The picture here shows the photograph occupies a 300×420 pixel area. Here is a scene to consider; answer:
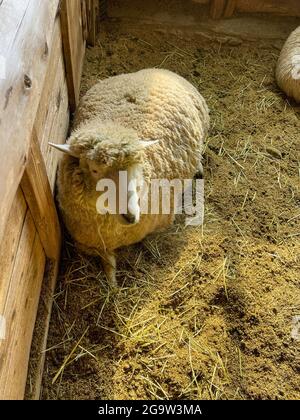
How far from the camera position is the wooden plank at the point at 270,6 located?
4.22m

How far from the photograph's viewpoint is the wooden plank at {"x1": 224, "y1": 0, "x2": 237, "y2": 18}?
4.16 meters

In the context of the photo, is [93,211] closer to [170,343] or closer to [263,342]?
[170,343]

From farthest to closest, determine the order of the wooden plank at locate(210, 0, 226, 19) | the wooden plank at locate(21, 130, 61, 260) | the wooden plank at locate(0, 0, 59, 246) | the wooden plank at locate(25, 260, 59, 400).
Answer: the wooden plank at locate(210, 0, 226, 19), the wooden plank at locate(25, 260, 59, 400), the wooden plank at locate(21, 130, 61, 260), the wooden plank at locate(0, 0, 59, 246)

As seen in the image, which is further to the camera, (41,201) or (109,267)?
(109,267)

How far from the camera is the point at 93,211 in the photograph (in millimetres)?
2324

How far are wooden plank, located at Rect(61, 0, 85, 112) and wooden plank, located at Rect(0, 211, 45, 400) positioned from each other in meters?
1.32

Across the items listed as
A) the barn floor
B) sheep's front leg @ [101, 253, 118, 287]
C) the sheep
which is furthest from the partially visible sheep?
sheep's front leg @ [101, 253, 118, 287]

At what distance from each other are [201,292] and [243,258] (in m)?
0.40

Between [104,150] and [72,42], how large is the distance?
4.28 feet

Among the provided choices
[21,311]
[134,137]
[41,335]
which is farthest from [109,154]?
[41,335]

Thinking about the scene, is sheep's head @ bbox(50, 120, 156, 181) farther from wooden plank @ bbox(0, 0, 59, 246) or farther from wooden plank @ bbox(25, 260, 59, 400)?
wooden plank @ bbox(25, 260, 59, 400)

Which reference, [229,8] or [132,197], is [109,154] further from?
[229,8]

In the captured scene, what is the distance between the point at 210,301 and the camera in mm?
2566

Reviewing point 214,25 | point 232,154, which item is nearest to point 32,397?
point 232,154
